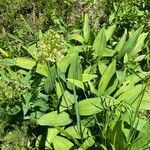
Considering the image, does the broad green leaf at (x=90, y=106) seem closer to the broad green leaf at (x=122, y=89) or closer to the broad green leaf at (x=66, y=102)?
the broad green leaf at (x=66, y=102)

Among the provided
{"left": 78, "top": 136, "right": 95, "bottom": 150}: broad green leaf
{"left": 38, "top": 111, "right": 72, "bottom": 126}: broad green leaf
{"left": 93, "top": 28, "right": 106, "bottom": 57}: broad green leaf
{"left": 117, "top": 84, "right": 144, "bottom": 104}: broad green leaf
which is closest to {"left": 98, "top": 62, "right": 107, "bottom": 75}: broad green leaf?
{"left": 93, "top": 28, "right": 106, "bottom": 57}: broad green leaf

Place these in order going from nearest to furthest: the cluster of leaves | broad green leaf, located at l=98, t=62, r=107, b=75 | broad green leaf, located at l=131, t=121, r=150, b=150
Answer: broad green leaf, located at l=131, t=121, r=150, b=150, broad green leaf, located at l=98, t=62, r=107, b=75, the cluster of leaves

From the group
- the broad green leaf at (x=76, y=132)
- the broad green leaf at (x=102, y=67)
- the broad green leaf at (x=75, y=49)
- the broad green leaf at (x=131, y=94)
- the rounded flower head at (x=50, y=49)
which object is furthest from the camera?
the broad green leaf at (x=75, y=49)

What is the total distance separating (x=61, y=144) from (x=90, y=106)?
429 mm

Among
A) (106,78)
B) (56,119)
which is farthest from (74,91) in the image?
(106,78)

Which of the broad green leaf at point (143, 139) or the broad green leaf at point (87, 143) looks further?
the broad green leaf at point (87, 143)

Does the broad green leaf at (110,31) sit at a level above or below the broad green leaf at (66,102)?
above

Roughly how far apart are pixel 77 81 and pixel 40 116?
0.48 meters

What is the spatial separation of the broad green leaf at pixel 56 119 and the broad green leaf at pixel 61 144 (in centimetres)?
14

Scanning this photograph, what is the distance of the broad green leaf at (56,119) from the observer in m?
3.90

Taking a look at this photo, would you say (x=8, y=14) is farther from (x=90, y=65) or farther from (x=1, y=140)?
(x=1, y=140)

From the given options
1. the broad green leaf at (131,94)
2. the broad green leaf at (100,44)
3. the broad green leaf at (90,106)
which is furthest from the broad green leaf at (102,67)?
the broad green leaf at (90,106)

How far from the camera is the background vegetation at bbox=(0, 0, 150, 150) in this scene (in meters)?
3.63

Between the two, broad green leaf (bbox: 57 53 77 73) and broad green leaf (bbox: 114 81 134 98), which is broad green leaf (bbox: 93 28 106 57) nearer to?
broad green leaf (bbox: 57 53 77 73)
